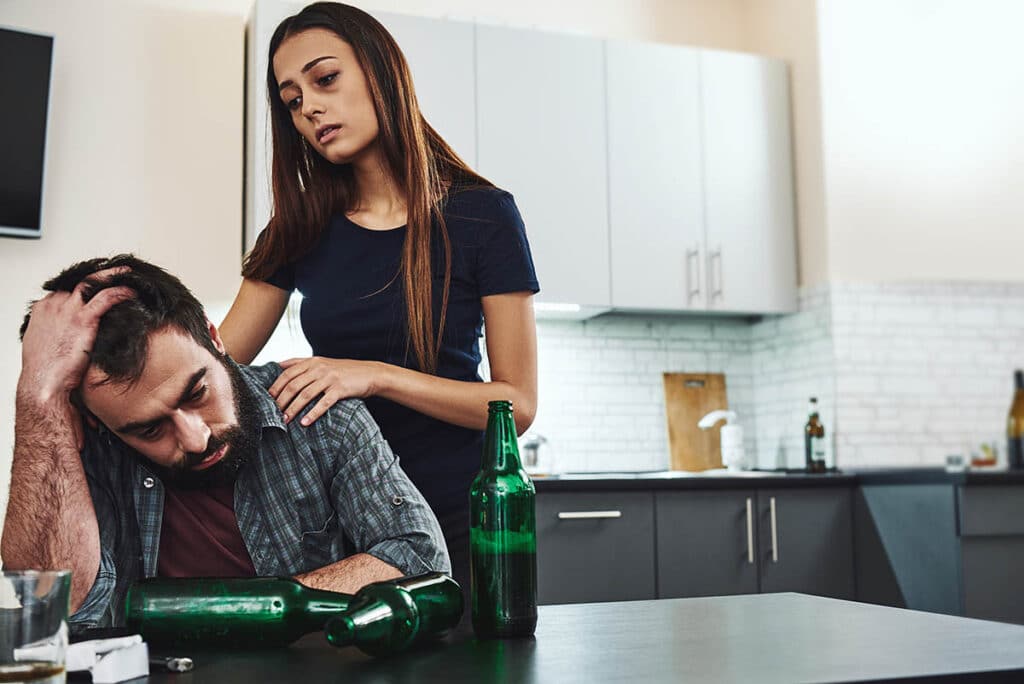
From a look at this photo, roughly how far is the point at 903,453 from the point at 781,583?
841 mm

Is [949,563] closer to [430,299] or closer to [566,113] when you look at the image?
[566,113]

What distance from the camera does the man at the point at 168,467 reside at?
4.42ft

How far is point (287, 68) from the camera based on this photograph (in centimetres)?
173

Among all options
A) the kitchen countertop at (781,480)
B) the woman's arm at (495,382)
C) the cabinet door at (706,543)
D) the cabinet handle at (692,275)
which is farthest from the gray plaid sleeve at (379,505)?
the cabinet handle at (692,275)

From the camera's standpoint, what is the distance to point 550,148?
396 centimetres

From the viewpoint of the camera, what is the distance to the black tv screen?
134 inches

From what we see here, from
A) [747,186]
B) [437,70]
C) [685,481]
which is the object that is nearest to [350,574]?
[685,481]

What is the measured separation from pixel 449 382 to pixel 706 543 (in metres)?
2.12

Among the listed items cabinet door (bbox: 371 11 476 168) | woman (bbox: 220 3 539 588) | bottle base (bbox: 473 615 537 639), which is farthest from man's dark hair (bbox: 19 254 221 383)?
cabinet door (bbox: 371 11 476 168)

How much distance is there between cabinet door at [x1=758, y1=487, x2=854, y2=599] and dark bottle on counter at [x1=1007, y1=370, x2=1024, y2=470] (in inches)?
31.9

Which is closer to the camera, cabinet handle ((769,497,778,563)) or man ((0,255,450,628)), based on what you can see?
man ((0,255,450,628))

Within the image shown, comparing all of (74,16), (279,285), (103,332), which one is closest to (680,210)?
(74,16)

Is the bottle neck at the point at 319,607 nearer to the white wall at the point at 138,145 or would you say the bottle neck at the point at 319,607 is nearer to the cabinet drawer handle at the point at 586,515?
the cabinet drawer handle at the point at 586,515

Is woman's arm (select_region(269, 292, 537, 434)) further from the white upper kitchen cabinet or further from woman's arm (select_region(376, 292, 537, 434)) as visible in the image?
the white upper kitchen cabinet
